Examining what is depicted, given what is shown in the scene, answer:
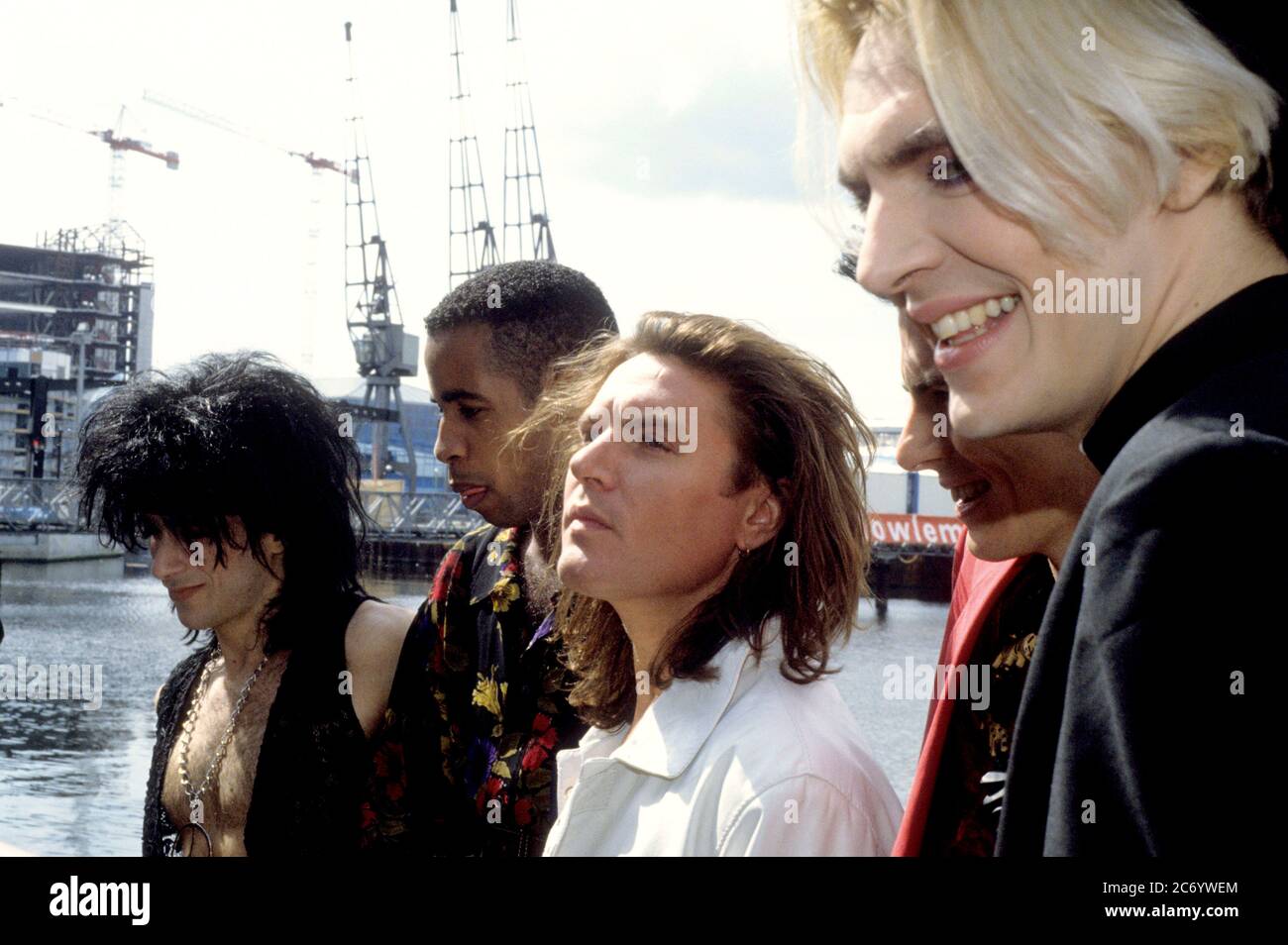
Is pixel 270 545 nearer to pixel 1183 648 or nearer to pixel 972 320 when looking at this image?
pixel 972 320

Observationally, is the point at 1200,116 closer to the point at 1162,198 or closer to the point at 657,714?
the point at 1162,198

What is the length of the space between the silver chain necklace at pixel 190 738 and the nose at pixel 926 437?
1305 millimetres

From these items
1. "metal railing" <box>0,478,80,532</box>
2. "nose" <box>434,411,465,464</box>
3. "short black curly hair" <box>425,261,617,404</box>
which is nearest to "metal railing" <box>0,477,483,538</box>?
"metal railing" <box>0,478,80,532</box>

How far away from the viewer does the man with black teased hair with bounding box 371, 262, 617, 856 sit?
6.23 feet

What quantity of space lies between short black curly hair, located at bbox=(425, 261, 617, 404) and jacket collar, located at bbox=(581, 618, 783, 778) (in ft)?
2.92

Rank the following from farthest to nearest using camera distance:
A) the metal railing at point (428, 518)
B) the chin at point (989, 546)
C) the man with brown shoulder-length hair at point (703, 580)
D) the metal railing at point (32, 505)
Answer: the metal railing at point (32, 505), the metal railing at point (428, 518), the man with brown shoulder-length hair at point (703, 580), the chin at point (989, 546)

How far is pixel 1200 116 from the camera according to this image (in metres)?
0.84

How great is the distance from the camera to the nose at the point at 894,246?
3.08ft

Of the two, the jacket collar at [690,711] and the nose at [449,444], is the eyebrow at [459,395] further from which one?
the jacket collar at [690,711]

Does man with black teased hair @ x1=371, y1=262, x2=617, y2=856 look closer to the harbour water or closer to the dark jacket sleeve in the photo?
the harbour water

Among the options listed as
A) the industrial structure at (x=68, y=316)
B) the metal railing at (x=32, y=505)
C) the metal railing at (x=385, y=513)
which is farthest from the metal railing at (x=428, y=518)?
the industrial structure at (x=68, y=316)

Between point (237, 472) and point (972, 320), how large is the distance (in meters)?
1.65

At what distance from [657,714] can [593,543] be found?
209 mm
